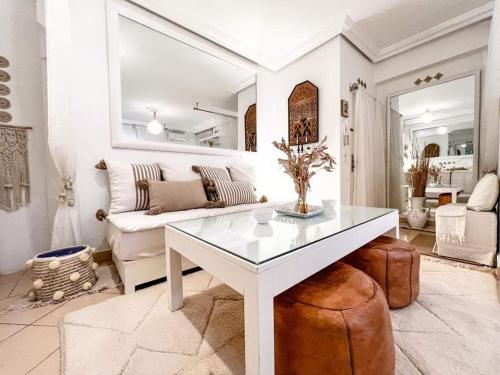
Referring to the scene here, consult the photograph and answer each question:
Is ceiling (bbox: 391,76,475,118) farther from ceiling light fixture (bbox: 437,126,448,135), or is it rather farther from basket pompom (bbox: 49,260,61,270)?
basket pompom (bbox: 49,260,61,270)

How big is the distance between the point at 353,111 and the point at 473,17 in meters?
1.47

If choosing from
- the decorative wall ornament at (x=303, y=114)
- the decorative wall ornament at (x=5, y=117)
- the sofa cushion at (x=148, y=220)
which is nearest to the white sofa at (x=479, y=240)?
the decorative wall ornament at (x=303, y=114)

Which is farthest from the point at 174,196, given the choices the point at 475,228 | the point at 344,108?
the point at 475,228

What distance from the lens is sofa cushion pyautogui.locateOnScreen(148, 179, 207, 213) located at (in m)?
1.75

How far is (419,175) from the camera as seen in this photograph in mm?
2834

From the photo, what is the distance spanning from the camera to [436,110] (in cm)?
282

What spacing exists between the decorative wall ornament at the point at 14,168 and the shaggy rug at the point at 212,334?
1.26 meters

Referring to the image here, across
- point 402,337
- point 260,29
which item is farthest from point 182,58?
point 402,337

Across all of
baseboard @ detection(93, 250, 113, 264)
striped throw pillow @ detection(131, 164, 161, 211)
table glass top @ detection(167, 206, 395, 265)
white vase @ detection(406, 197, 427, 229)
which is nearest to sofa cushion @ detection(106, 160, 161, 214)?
striped throw pillow @ detection(131, 164, 161, 211)

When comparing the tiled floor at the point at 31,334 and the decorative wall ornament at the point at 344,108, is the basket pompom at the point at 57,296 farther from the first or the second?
the decorative wall ornament at the point at 344,108

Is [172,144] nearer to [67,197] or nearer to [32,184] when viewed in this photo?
[67,197]

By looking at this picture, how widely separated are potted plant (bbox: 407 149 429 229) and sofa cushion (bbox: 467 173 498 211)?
106 centimetres

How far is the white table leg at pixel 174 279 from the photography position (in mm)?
1171

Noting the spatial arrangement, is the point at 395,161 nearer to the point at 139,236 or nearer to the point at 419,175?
the point at 419,175
